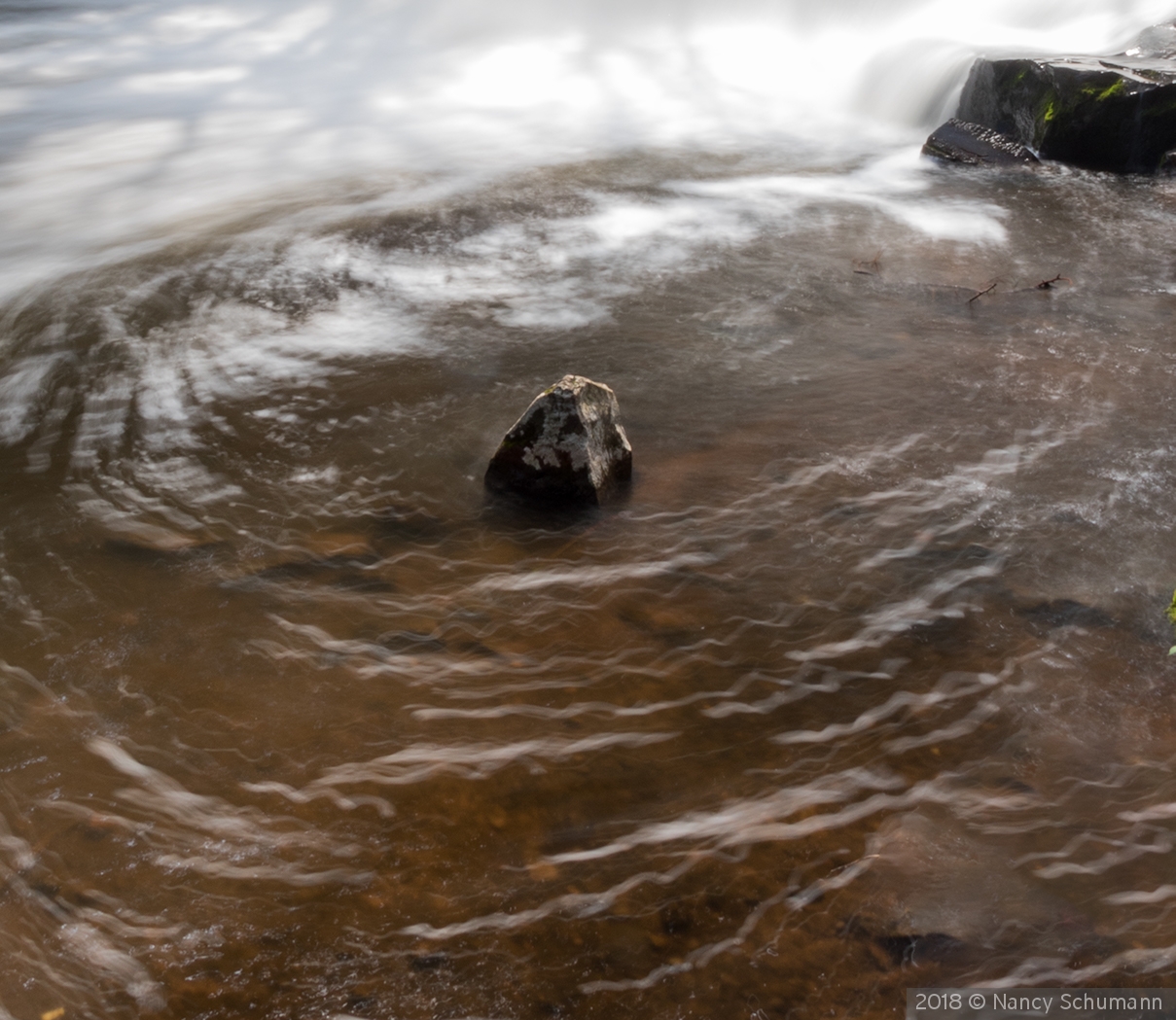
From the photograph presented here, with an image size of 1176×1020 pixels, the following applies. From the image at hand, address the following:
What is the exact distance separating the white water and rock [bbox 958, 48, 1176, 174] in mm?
1480

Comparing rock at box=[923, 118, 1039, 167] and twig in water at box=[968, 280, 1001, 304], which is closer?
twig in water at box=[968, 280, 1001, 304]

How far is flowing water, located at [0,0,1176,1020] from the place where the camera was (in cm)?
305

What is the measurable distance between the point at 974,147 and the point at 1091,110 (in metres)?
1.32

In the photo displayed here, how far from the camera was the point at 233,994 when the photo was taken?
113 inches

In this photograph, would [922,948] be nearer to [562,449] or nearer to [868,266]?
[562,449]

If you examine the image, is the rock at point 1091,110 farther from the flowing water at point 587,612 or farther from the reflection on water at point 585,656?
the reflection on water at point 585,656

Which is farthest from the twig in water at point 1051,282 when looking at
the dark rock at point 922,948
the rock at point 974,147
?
the dark rock at point 922,948

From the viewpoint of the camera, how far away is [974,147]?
1141cm

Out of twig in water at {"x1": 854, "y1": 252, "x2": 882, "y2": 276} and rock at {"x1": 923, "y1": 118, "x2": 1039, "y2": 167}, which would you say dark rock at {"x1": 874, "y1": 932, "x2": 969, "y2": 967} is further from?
rock at {"x1": 923, "y1": 118, "x2": 1039, "y2": 167}

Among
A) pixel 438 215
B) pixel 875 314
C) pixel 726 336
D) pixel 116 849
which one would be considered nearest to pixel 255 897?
pixel 116 849

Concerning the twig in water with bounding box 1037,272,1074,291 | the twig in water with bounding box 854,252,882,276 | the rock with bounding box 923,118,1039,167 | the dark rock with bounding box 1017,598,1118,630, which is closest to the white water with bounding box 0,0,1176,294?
the rock with bounding box 923,118,1039,167

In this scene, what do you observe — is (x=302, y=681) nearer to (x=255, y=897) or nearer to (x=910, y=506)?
(x=255, y=897)

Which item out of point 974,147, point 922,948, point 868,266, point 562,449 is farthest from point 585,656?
point 974,147

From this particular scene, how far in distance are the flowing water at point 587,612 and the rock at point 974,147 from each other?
5.14 feet
